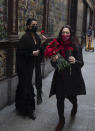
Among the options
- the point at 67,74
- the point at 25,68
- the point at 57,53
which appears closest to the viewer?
the point at 57,53

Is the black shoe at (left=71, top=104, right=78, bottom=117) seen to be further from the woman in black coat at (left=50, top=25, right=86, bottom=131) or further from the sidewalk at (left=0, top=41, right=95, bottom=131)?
the woman in black coat at (left=50, top=25, right=86, bottom=131)

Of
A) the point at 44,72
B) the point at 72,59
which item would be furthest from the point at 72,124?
the point at 44,72

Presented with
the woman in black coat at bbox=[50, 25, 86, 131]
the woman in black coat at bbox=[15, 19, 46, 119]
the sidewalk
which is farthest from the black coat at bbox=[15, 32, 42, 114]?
the woman in black coat at bbox=[50, 25, 86, 131]

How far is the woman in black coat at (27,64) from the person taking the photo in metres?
4.80

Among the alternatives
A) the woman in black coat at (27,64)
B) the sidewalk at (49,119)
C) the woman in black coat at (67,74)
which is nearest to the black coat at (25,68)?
the woman in black coat at (27,64)

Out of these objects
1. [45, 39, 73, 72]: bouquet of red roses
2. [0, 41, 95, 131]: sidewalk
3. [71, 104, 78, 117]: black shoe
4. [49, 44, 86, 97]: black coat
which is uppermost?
[45, 39, 73, 72]: bouquet of red roses

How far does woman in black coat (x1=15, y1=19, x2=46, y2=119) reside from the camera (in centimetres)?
480

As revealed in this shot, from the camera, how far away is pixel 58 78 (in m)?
4.35

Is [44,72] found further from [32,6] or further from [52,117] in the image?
[52,117]

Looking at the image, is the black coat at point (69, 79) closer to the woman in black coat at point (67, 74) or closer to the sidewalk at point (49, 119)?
the woman in black coat at point (67, 74)

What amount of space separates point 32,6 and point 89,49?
412 inches

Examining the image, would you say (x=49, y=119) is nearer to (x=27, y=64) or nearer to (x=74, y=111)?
(x=74, y=111)

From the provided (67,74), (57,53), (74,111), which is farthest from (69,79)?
(74,111)

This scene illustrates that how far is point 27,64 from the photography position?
495cm
